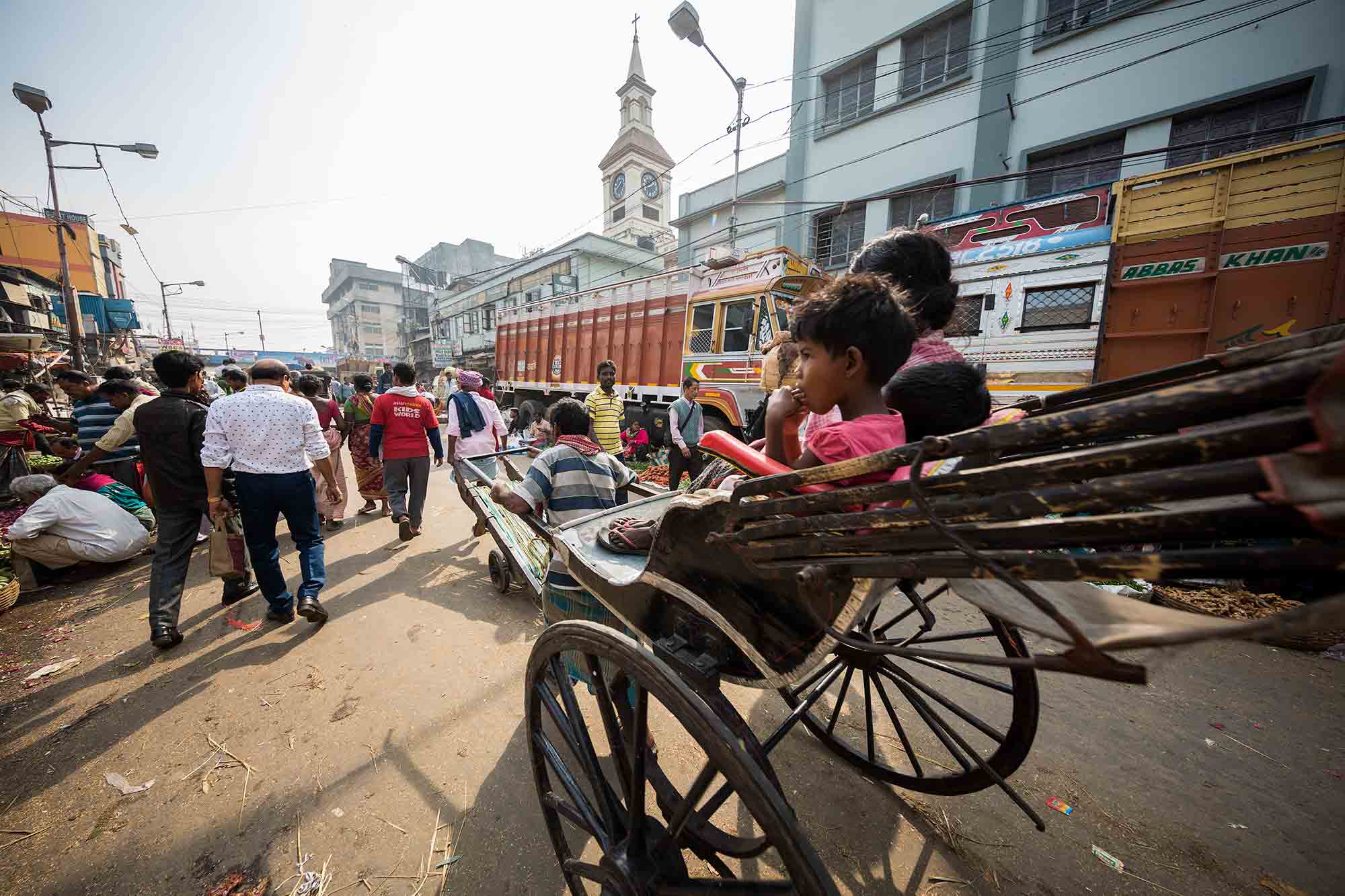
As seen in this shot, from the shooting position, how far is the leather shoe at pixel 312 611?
3.23 metres

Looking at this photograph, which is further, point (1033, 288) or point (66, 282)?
point (66, 282)

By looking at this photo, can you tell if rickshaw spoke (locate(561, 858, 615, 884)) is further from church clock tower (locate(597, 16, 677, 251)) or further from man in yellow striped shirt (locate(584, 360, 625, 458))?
church clock tower (locate(597, 16, 677, 251))

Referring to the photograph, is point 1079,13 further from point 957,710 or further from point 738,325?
point 957,710

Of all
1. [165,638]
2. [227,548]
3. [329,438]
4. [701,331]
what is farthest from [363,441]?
[701,331]

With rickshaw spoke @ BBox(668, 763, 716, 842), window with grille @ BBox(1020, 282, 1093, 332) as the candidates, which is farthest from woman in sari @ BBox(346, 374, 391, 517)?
window with grille @ BBox(1020, 282, 1093, 332)

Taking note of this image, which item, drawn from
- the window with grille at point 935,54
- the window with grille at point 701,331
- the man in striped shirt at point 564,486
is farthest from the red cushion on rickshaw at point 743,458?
the window with grille at point 935,54

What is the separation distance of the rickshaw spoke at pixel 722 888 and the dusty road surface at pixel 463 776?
708mm

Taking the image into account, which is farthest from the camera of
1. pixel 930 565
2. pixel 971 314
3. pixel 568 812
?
pixel 971 314

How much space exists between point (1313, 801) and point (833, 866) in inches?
86.3

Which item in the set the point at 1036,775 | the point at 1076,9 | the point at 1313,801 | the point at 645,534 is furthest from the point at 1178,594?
the point at 1076,9

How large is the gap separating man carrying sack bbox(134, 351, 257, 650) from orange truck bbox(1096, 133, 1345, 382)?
8.78 meters

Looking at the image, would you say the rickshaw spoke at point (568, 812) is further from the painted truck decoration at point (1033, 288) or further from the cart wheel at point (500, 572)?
the painted truck decoration at point (1033, 288)

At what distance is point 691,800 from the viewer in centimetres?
122

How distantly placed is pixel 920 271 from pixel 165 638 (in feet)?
15.8
